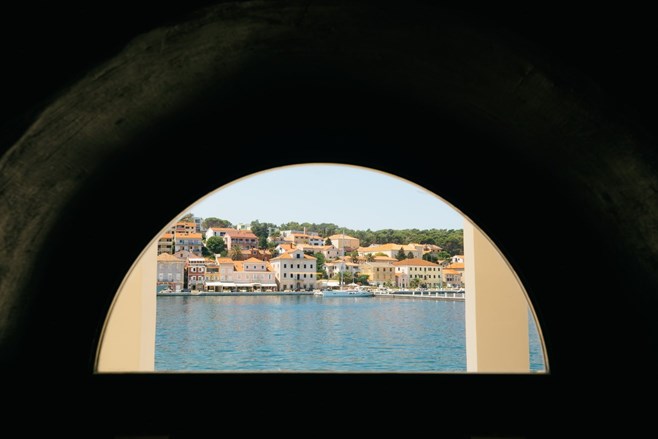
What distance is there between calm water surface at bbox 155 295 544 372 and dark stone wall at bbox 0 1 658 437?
33.4 m

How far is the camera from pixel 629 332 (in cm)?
440

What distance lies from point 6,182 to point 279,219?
235 feet

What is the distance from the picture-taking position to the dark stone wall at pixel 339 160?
3.10 m

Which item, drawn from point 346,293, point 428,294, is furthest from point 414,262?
point 346,293

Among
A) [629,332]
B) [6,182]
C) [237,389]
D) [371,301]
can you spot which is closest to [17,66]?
[6,182]

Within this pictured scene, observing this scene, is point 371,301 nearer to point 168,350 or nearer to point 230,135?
point 168,350

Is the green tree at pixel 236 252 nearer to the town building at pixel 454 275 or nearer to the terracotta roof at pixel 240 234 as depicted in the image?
the terracotta roof at pixel 240 234

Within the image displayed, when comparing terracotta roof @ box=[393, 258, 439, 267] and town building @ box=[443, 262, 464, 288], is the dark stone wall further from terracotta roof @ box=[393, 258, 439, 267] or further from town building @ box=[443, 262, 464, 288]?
terracotta roof @ box=[393, 258, 439, 267]

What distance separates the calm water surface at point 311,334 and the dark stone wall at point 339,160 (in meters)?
33.4

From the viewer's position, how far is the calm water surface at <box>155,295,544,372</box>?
4356cm

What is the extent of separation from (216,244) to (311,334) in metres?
19.8

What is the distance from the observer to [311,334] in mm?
54344

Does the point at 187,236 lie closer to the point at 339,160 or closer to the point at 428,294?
the point at 428,294

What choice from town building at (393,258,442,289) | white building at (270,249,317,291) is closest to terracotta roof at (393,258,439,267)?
town building at (393,258,442,289)
